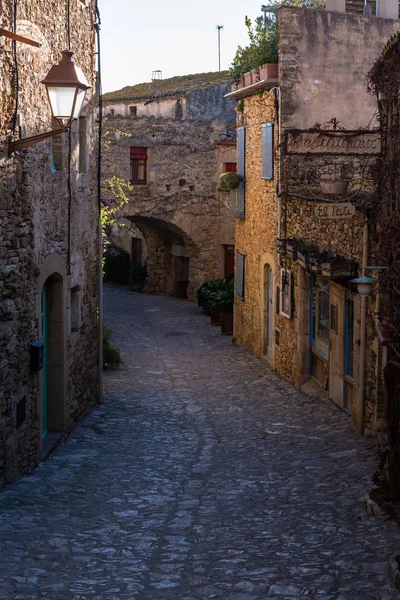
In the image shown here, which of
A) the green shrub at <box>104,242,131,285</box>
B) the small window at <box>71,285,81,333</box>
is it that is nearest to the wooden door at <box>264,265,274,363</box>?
the small window at <box>71,285,81,333</box>

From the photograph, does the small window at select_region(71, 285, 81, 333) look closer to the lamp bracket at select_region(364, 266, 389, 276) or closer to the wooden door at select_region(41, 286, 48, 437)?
the wooden door at select_region(41, 286, 48, 437)

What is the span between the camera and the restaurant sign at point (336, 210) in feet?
33.0

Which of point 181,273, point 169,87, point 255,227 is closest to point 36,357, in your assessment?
point 255,227

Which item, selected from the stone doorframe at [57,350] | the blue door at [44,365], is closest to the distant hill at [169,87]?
the stone doorframe at [57,350]

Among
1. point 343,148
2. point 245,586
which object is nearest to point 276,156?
point 343,148

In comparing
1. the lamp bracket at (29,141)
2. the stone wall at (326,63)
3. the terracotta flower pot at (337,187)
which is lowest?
the terracotta flower pot at (337,187)

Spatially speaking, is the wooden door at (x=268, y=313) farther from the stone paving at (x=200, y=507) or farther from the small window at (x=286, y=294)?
the stone paving at (x=200, y=507)

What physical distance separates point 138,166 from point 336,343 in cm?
1579

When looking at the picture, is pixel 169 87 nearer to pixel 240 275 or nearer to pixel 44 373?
pixel 240 275

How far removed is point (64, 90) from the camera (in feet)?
23.6

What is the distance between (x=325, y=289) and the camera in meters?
12.4

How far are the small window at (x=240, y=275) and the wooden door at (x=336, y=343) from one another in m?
6.38

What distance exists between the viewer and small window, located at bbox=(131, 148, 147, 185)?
2614 cm

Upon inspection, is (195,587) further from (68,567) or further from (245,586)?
(68,567)
